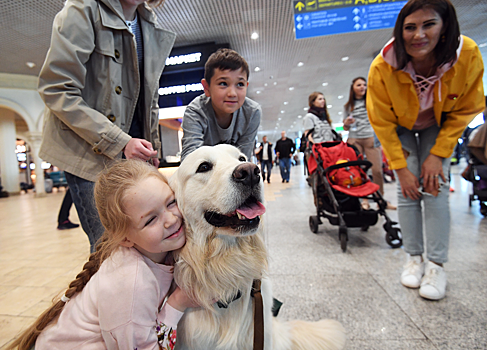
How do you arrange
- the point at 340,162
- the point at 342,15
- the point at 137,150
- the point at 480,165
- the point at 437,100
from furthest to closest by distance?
the point at 342,15
the point at 480,165
the point at 340,162
the point at 437,100
the point at 137,150

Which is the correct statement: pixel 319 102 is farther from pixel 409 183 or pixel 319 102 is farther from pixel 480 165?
pixel 409 183

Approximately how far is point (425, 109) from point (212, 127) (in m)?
1.28

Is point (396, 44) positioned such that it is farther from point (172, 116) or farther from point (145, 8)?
point (172, 116)

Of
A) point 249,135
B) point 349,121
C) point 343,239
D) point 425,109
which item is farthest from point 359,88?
point 249,135

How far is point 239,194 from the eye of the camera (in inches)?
31.1

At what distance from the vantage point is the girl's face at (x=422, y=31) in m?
1.24

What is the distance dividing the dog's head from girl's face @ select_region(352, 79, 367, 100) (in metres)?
3.23

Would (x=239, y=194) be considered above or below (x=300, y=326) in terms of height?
above

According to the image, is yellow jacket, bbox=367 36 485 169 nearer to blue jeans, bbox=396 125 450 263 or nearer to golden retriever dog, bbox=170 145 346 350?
blue jeans, bbox=396 125 450 263

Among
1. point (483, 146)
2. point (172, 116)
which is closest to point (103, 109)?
point (483, 146)

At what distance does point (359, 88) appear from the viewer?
3.41 meters

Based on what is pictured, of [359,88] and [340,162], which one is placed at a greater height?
[359,88]

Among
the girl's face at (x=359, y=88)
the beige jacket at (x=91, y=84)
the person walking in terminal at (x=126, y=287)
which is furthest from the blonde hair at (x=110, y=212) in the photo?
the girl's face at (x=359, y=88)

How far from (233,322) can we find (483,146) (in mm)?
3386
